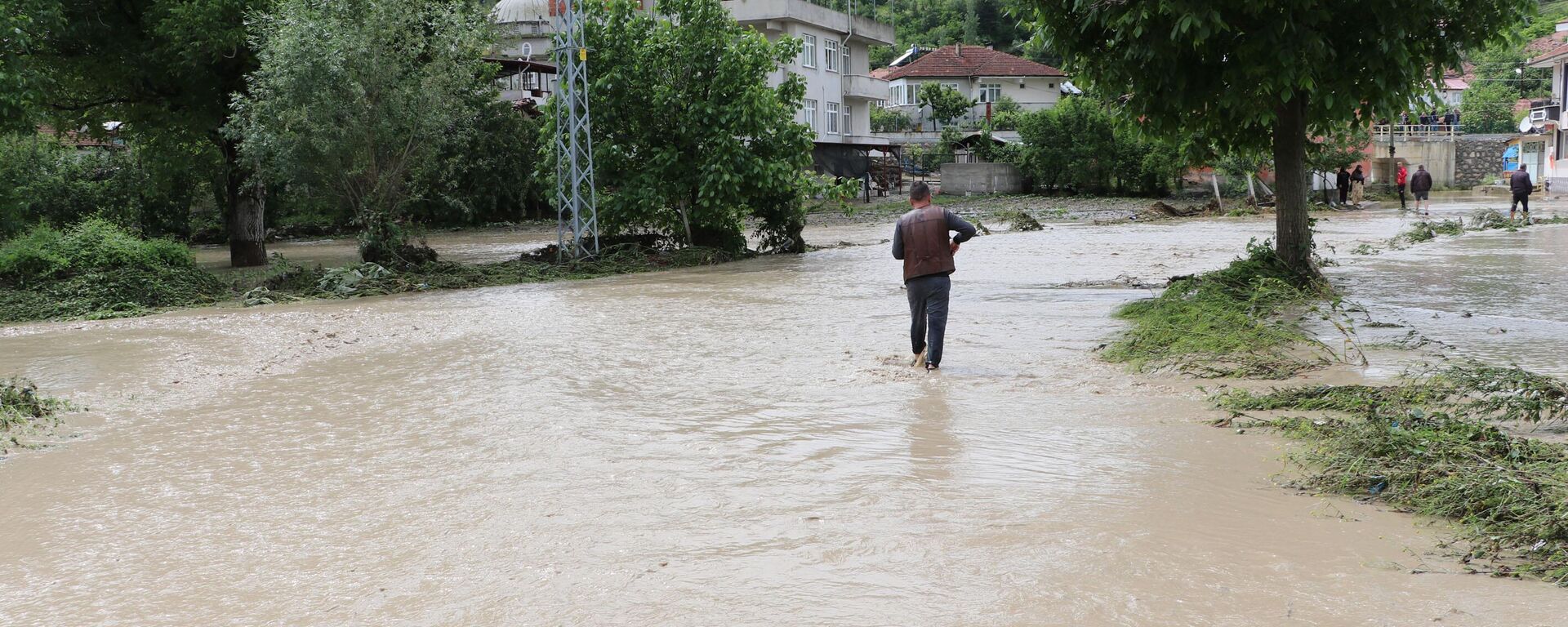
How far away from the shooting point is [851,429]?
8023mm

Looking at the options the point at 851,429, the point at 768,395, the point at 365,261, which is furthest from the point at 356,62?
the point at 851,429

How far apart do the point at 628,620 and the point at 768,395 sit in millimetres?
4764

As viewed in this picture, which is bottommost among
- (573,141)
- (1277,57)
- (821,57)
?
(573,141)

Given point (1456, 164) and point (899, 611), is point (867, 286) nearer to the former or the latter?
point (899, 611)

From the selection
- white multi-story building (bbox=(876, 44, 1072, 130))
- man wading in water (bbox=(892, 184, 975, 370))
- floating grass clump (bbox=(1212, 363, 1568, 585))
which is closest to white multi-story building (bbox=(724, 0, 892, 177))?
white multi-story building (bbox=(876, 44, 1072, 130))

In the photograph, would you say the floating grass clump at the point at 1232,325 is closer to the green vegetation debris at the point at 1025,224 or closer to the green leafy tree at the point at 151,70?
the green leafy tree at the point at 151,70

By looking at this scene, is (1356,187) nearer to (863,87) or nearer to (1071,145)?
(1071,145)

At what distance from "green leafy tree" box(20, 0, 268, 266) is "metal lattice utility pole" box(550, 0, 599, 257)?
5299mm

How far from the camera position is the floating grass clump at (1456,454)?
5027 millimetres

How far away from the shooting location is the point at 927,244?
10.1 m

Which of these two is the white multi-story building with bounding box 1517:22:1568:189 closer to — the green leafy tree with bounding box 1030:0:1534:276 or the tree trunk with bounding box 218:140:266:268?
the green leafy tree with bounding box 1030:0:1534:276

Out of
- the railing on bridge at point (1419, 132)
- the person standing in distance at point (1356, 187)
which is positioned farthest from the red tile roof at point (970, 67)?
the person standing in distance at point (1356, 187)

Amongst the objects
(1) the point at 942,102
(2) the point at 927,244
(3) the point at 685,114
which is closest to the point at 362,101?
(3) the point at 685,114

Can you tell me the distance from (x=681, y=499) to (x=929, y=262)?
436 cm
